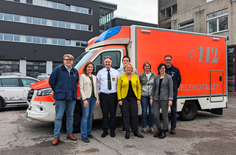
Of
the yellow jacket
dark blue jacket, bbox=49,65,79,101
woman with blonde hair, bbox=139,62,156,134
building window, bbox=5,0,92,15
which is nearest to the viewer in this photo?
dark blue jacket, bbox=49,65,79,101

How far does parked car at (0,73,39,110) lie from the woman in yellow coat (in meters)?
6.11

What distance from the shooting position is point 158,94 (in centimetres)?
511

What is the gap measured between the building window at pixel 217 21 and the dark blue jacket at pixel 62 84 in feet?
55.0

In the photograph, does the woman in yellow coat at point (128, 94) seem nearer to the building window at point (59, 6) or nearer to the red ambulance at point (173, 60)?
the red ambulance at point (173, 60)

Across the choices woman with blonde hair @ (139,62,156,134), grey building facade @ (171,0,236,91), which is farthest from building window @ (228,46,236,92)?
woman with blonde hair @ (139,62,156,134)

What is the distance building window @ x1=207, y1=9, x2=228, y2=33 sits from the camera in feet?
56.0

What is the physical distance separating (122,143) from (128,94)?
46.9 inches

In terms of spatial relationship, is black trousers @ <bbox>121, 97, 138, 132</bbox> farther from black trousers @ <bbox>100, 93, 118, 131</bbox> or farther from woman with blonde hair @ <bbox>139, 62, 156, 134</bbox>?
woman with blonde hair @ <bbox>139, 62, 156, 134</bbox>

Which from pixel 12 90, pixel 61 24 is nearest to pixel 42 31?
pixel 61 24

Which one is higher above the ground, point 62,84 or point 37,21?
point 37,21

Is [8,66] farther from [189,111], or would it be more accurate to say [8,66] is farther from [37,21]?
[189,111]

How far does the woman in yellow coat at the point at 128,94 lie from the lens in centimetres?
497

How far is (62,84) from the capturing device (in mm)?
4473

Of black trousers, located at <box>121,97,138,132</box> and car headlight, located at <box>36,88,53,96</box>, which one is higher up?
car headlight, located at <box>36,88,53,96</box>
